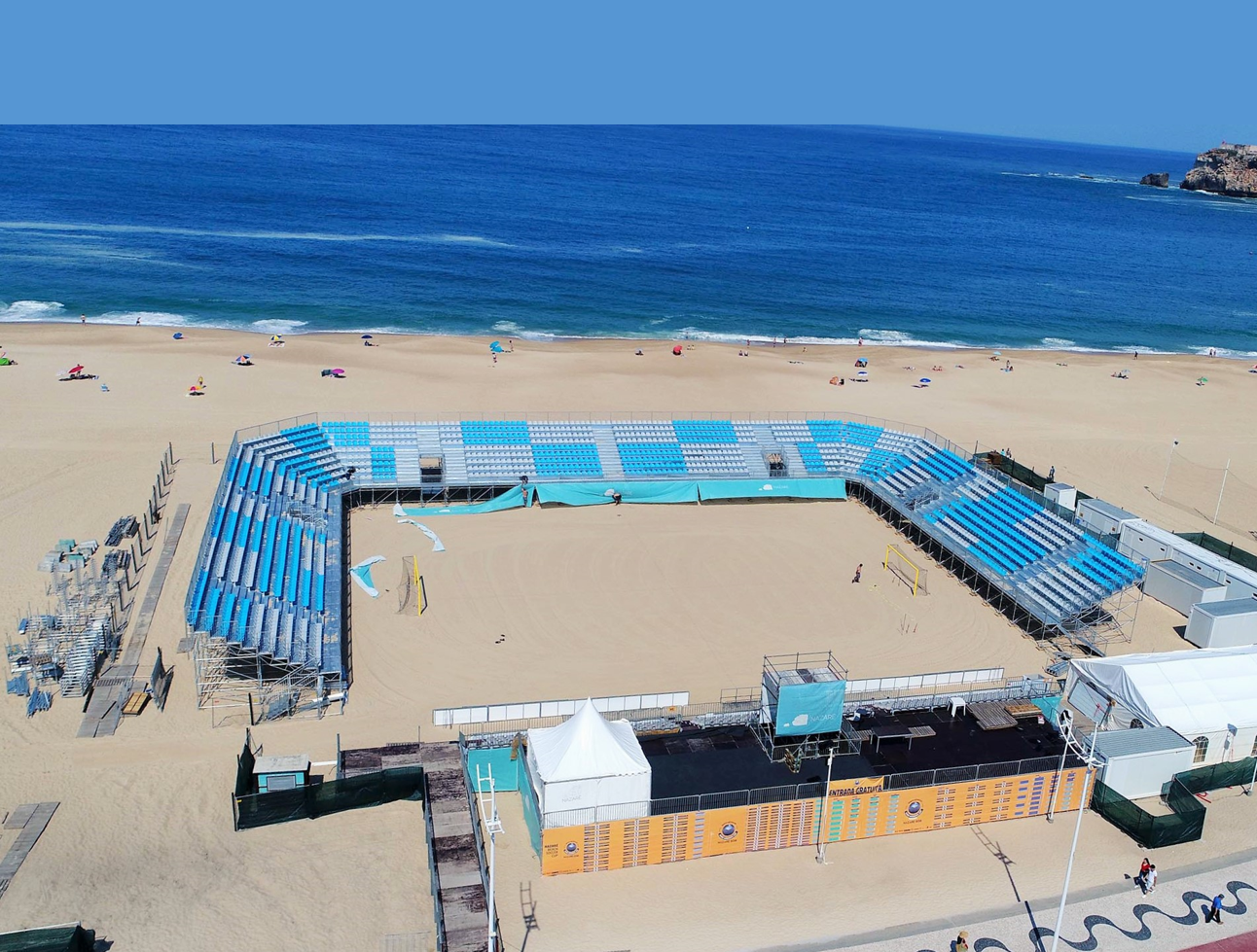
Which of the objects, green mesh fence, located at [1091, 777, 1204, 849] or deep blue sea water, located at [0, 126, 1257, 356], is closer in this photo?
green mesh fence, located at [1091, 777, 1204, 849]

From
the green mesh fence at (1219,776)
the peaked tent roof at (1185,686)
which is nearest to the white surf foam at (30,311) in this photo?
the peaked tent roof at (1185,686)

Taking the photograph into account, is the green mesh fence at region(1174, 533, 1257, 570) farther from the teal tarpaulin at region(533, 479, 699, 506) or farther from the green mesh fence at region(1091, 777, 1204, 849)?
the teal tarpaulin at region(533, 479, 699, 506)

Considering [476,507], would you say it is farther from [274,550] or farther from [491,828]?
[491,828]

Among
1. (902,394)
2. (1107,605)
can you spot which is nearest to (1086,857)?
(1107,605)

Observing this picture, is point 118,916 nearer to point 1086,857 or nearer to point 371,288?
point 1086,857

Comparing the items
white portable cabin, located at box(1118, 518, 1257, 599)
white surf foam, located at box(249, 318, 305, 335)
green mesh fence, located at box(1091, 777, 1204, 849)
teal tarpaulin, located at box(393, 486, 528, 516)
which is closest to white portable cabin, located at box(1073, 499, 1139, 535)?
white portable cabin, located at box(1118, 518, 1257, 599)

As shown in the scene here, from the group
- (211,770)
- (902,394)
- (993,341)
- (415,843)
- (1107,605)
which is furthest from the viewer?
(993,341)

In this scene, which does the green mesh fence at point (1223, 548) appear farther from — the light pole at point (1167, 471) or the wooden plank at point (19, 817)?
the wooden plank at point (19, 817)

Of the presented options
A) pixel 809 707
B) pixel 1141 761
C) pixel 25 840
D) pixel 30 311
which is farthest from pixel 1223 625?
pixel 30 311
